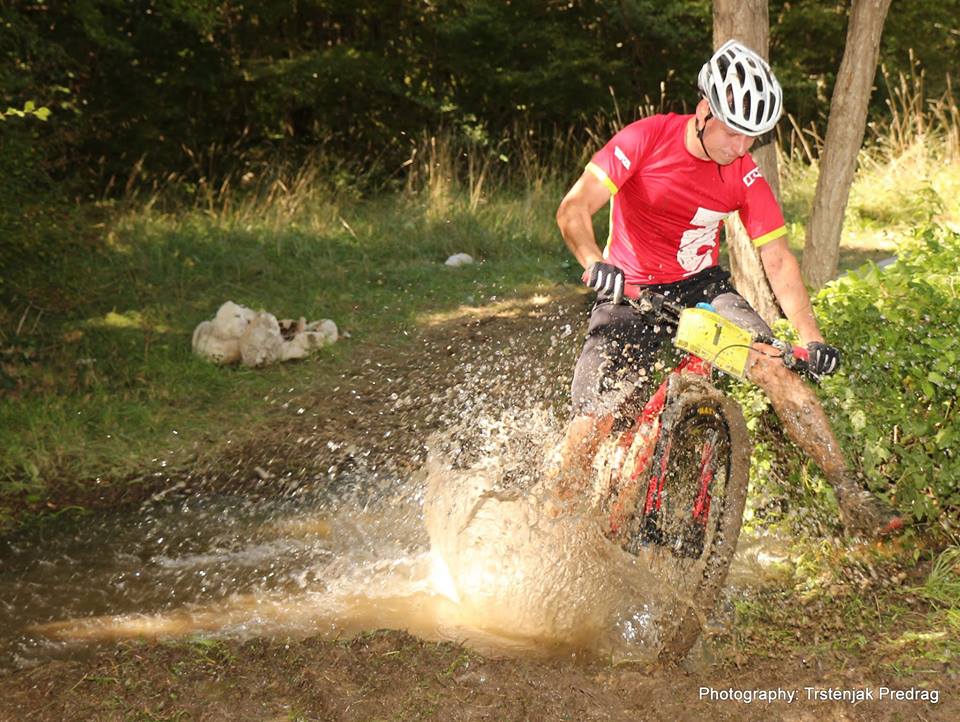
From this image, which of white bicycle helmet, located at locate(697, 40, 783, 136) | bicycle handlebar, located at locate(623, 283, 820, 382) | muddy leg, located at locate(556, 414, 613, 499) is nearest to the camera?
bicycle handlebar, located at locate(623, 283, 820, 382)

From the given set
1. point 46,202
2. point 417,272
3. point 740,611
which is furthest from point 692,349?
point 417,272

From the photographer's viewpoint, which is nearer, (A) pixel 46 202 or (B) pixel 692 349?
(B) pixel 692 349

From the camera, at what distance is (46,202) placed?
7723 millimetres

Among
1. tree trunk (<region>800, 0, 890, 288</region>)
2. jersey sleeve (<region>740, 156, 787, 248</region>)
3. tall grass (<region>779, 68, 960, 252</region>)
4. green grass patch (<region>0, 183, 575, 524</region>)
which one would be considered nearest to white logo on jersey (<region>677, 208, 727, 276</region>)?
jersey sleeve (<region>740, 156, 787, 248</region>)

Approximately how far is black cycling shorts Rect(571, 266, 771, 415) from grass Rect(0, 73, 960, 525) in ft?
6.94

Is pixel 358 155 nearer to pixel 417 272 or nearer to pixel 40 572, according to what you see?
pixel 417 272

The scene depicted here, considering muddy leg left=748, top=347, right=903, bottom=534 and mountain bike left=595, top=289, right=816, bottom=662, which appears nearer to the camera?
muddy leg left=748, top=347, right=903, bottom=534

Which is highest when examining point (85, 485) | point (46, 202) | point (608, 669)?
point (46, 202)

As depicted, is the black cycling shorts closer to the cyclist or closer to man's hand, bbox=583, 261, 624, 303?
the cyclist

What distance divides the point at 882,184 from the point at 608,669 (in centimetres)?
886

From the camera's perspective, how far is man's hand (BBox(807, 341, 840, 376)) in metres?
3.95

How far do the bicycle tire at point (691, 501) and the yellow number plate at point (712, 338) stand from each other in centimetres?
21

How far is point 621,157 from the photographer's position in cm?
441

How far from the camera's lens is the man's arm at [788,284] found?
438 cm
